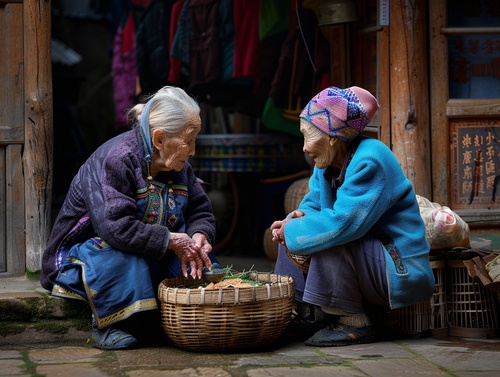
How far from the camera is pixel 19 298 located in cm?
473

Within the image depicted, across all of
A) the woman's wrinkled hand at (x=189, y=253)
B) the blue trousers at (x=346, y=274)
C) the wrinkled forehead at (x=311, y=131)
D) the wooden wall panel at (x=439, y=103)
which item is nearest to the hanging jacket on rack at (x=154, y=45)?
the wooden wall panel at (x=439, y=103)

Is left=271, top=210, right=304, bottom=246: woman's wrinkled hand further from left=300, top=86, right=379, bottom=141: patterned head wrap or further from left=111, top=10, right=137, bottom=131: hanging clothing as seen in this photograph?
left=111, top=10, right=137, bottom=131: hanging clothing

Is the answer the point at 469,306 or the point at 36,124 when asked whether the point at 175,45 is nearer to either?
the point at 36,124

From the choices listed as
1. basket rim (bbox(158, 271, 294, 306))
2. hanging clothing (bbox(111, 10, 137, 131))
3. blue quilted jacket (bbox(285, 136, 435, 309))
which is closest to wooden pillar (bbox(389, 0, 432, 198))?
blue quilted jacket (bbox(285, 136, 435, 309))

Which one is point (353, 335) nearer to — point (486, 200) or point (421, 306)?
point (421, 306)

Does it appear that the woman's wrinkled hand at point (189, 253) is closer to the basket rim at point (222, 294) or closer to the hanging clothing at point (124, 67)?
the basket rim at point (222, 294)

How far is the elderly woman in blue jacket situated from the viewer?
172 inches

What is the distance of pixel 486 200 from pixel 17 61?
315cm

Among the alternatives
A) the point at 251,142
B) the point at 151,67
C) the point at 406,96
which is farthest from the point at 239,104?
→ the point at 406,96

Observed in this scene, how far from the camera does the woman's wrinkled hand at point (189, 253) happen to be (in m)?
4.46

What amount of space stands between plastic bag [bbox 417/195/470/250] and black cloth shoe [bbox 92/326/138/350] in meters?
1.71

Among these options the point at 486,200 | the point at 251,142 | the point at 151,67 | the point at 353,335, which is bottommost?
the point at 353,335

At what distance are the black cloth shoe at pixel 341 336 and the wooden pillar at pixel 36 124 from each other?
5.96 feet

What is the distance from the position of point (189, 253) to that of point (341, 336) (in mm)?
904
